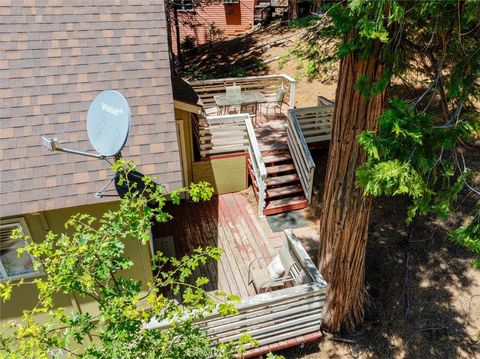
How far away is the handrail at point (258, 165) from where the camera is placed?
8828 mm

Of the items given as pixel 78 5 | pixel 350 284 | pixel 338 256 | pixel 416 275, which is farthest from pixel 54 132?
pixel 416 275

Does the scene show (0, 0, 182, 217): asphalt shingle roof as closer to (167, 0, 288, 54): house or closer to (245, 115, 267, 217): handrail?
(245, 115, 267, 217): handrail

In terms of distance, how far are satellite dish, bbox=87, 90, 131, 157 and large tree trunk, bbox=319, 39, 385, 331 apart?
279cm

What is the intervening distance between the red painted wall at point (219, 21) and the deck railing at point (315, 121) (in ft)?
48.5

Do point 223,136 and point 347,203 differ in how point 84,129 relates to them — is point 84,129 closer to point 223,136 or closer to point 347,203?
point 347,203

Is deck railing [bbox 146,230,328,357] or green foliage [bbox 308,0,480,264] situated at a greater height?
green foliage [bbox 308,0,480,264]

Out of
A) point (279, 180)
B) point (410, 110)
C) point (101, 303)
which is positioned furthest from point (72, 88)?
point (279, 180)

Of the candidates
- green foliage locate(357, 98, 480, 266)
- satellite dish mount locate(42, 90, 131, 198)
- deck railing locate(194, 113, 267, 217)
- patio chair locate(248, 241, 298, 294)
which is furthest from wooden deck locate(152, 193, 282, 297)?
green foliage locate(357, 98, 480, 266)

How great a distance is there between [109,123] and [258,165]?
4.75 metres

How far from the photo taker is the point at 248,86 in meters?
12.6

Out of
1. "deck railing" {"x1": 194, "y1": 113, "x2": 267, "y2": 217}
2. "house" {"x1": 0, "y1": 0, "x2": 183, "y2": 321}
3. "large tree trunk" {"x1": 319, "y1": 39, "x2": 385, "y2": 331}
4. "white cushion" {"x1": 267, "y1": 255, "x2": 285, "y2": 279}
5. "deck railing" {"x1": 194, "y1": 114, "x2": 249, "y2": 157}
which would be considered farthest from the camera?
"deck railing" {"x1": 194, "y1": 114, "x2": 249, "y2": 157}

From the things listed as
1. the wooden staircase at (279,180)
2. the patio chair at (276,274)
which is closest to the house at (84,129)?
the patio chair at (276,274)

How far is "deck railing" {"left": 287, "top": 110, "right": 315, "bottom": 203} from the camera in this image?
8.89 meters

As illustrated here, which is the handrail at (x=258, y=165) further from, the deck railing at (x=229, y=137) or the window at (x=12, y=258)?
the window at (x=12, y=258)
